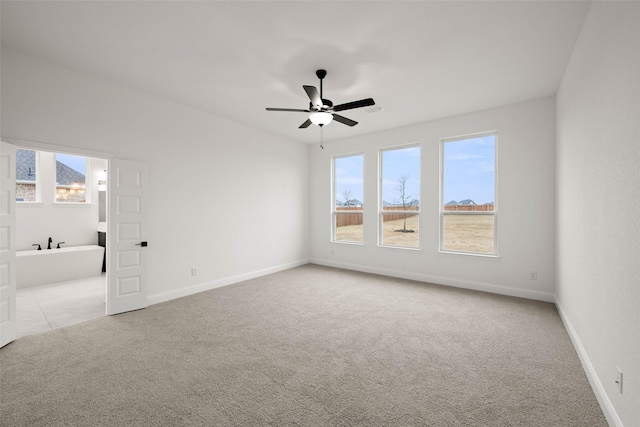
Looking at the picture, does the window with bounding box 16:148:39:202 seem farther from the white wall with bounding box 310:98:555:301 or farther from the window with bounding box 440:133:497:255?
the window with bounding box 440:133:497:255

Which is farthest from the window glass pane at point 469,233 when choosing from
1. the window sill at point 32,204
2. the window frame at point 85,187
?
the window sill at point 32,204

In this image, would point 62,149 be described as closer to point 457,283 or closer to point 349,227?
point 349,227

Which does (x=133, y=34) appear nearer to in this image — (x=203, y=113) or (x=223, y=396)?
(x=203, y=113)

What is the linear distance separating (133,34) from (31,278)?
16.2 ft

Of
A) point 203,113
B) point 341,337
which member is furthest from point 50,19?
point 341,337

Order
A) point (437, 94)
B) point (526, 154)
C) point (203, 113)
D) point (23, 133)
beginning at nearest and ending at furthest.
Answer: point (23, 133), point (437, 94), point (526, 154), point (203, 113)

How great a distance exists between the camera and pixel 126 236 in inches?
150

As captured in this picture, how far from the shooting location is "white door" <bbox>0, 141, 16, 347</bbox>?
9.27 feet

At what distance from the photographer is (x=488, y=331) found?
10.4 ft

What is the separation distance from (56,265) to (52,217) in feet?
3.99

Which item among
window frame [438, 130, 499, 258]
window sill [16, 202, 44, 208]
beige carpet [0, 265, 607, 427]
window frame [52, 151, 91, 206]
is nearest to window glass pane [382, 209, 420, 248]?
window frame [438, 130, 499, 258]

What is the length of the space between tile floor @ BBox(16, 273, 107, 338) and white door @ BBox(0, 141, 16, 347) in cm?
35

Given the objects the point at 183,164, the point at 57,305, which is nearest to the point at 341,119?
the point at 183,164

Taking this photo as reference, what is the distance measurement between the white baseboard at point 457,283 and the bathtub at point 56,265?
197 inches
